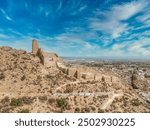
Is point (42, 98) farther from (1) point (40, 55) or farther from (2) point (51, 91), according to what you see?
(1) point (40, 55)

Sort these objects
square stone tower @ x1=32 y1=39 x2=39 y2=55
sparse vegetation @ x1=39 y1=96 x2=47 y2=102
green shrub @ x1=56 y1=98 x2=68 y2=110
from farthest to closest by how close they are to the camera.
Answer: square stone tower @ x1=32 y1=39 x2=39 y2=55 → sparse vegetation @ x1=39 y1=96 x2=47 y2=102 → green shrub @ x1=56 y1=98 x2=68 y2=110

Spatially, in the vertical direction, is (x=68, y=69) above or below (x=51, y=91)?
above

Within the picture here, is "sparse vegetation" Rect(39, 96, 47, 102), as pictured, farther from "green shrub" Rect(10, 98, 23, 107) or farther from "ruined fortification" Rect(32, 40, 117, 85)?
"ruined fortification" Rect(32, 40, 117, 85)

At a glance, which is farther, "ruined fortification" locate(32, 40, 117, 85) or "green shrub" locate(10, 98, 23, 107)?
"ruined fortification" locate(32, 40, 117, 85)

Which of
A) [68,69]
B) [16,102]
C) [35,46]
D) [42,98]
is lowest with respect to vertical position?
[16,102]

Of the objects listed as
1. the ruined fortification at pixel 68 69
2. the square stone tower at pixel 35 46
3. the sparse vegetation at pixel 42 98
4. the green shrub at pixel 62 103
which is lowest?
the green shrub at pixel 62 103

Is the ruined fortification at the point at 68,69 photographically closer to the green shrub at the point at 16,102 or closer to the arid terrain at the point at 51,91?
the arid terrain at the point at 51,91

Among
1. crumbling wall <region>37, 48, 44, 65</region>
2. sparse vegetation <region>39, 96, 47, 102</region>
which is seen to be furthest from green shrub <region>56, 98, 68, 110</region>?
crumbling wall <region>37, 48, 44, 65</region>

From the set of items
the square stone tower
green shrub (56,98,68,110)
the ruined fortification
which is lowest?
green shrub (56,98,68,110)

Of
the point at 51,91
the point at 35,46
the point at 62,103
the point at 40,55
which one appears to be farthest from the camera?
the point at 35,46

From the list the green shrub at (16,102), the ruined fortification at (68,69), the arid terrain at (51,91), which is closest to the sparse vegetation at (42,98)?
the arid terrain at (51,91)

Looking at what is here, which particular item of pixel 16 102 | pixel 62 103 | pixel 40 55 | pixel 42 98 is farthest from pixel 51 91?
pixel 40 55
